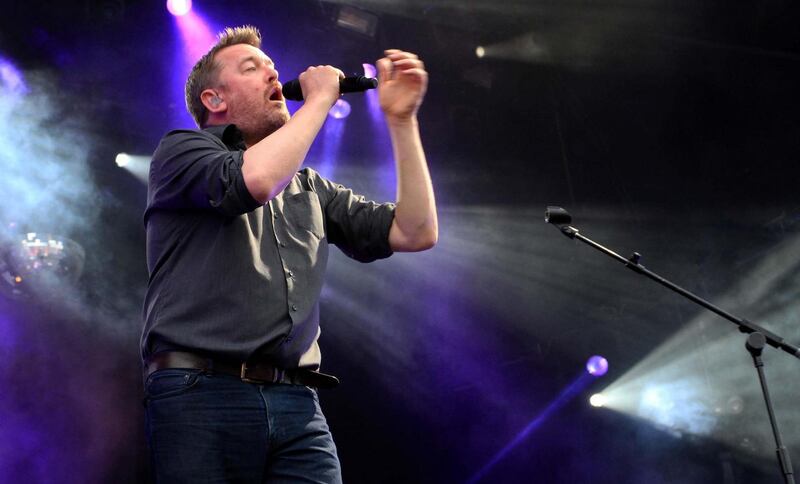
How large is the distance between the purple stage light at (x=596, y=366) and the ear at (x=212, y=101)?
4707 millimetres

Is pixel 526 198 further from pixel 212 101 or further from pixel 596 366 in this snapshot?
pixel 212 101

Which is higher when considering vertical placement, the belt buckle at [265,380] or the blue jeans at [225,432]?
the belt buckle at [265,380]

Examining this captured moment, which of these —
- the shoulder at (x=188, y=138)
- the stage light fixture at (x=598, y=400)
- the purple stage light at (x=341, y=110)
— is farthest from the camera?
the stage light fixture at (x=598, y=400)

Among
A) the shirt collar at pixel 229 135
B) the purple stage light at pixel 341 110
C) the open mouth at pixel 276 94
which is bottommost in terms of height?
the shirt collar at pixel 229 135

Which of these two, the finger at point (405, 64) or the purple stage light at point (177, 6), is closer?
the finger at point (405, 64)

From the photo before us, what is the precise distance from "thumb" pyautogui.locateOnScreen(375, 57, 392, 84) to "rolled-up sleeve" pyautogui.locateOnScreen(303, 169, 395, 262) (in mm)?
290

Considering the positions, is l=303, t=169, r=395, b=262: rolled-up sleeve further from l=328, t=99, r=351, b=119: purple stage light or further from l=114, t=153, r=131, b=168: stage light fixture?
l=328, t=99, r=351, b=119: purple stage light

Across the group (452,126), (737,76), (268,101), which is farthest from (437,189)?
(268,101)

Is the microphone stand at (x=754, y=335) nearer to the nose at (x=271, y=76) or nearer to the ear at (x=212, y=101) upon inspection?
the nose at (x=271, y=76)

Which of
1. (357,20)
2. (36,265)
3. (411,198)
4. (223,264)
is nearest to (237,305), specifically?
(223,264)

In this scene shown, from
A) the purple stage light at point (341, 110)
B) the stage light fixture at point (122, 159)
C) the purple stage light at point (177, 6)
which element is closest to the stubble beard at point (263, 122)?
the stage light fixture at point (122, 159)

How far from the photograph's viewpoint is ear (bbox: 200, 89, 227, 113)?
1.77 meters

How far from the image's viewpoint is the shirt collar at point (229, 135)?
5.48 ft

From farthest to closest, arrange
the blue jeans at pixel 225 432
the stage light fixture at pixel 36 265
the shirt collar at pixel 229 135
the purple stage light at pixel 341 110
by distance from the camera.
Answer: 1. the purple stage light at pixel 341 110
2. the stage light fixture at pixel 36 265
3. the shirt collar at pixel 229 135
4. the blue jeans at pixel 225 432
